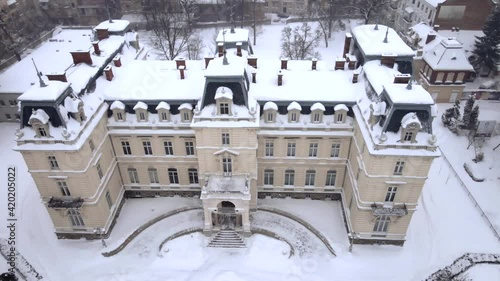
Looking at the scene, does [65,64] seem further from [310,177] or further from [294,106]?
[310,177]

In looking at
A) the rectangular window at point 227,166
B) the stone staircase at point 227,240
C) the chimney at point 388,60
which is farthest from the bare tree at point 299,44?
the stone staircase at point 227,240

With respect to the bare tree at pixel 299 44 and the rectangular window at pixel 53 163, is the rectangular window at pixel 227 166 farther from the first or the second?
the bare tree at pixel 299 44

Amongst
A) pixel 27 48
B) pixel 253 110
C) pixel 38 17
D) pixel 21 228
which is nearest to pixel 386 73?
pixel 253 110

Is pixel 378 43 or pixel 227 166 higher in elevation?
pixel 378 43

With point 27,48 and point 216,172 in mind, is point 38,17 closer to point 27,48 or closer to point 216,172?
point 27,48

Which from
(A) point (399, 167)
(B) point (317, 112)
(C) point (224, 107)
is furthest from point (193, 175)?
(A) point (399, 167)

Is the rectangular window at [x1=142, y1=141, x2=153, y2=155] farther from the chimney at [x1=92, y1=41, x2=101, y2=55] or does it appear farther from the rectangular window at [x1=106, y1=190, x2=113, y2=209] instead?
the chimney at [x1=92, y1=41, x2=101, y2=55]
